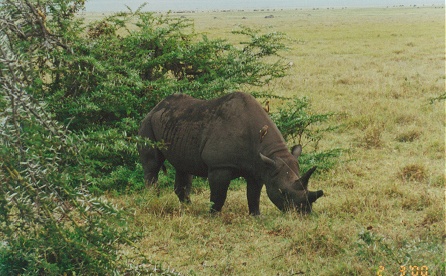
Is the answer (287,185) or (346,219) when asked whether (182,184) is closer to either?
(287,185)

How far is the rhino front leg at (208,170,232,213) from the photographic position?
19.3 feet

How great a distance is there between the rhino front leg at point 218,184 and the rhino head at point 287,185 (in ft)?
1.46

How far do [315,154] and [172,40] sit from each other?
3.15 m

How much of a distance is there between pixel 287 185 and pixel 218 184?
0.76 metres

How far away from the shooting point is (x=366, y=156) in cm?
881

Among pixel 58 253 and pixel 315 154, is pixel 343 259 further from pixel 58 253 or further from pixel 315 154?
pixel 315 154

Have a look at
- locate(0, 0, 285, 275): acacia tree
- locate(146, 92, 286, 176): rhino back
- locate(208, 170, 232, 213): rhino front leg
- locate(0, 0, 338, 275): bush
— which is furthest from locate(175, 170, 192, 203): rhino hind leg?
locate(208, 170, 232, 213): rhino front leg

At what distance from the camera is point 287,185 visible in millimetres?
5637

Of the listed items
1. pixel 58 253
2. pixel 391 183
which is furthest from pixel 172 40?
pixel 58 253

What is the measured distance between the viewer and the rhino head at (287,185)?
5.59m

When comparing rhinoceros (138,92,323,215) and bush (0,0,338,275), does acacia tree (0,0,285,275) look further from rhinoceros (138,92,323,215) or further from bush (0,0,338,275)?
rhinoceros (138,92,323,215)
